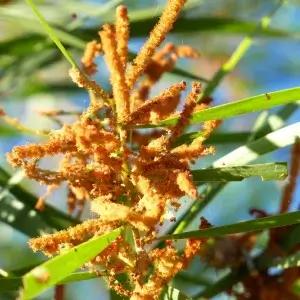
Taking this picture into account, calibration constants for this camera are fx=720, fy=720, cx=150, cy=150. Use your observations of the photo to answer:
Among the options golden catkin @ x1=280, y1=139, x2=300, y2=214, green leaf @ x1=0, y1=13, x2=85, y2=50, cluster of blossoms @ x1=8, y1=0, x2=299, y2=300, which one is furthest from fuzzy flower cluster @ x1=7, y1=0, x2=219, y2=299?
green leaf @ x1=0, y1=13, x2=85, y2=50

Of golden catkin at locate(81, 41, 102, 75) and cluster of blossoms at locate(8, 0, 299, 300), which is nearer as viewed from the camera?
cluster of blossoms at locate(8, 0, 299, 300)

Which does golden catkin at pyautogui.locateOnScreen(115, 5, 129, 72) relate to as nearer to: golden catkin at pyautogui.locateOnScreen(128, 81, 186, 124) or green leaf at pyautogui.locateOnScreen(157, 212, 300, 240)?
golden catkin at pyautogui.locateOnScreen(128, 81, 186, 124)

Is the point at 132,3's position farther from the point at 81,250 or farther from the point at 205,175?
the point at 81,250

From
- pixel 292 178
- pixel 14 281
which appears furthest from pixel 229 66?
pixel 14 281

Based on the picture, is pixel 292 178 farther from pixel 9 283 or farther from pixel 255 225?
pixel 9 283

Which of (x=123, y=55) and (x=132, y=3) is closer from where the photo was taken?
(x=123, y=55)

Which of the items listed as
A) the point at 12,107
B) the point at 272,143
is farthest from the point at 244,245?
the point at 12,107
